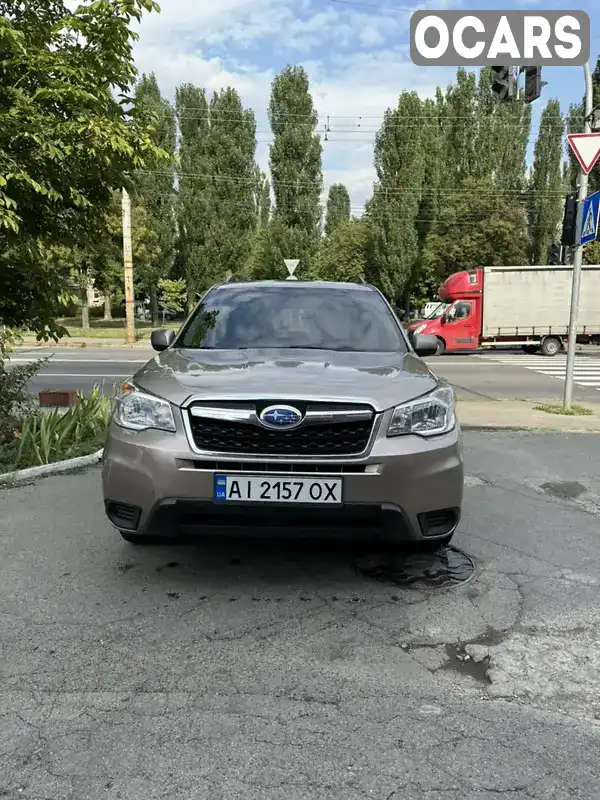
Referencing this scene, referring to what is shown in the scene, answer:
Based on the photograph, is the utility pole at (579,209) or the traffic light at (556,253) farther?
the traffic light at (556,253)

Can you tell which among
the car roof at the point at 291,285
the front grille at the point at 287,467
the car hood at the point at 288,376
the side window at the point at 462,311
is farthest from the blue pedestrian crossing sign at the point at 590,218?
the side window at the point at 462,311

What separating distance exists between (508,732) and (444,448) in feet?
4.47

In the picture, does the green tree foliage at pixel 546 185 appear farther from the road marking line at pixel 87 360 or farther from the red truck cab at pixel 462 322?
the road marking line at pixel 87 360

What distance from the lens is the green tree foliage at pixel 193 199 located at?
3884 cm

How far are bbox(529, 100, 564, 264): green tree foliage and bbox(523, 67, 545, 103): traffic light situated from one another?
34626mm

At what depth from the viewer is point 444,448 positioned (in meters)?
3.43

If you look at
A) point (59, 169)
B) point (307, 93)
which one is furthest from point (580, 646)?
point (307, 93)

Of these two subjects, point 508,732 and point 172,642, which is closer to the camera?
point 508,732

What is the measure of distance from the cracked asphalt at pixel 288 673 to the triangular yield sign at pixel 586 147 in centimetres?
628

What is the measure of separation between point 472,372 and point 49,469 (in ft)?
44.2

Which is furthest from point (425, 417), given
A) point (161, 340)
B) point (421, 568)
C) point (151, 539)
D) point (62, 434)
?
point (62, 434)

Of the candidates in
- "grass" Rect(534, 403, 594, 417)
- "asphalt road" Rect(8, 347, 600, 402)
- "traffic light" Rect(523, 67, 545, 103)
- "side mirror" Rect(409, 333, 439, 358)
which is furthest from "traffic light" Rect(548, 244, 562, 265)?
"side mirror" Rect(409, 333, 439, 358)

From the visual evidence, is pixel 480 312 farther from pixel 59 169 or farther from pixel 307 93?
pixel 307 93

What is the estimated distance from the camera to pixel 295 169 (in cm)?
4038
